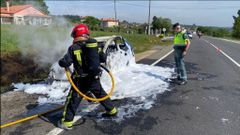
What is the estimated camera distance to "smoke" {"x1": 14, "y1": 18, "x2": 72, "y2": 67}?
1098cm

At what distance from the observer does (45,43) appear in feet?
43.4

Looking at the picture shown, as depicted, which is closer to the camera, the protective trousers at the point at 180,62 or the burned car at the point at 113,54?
the burned car at the point at 113,54

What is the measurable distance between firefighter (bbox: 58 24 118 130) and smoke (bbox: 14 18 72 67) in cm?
621

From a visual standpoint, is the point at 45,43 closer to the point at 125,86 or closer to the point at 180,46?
the point at 125,86

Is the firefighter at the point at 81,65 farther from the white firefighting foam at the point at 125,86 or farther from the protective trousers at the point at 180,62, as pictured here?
the protective trousers at the point at 180,62

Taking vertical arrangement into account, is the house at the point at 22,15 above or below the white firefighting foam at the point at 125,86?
above

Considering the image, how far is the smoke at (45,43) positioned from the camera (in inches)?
432

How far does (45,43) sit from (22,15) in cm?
618

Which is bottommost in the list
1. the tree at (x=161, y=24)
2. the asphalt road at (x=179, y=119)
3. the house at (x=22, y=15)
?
the asphalt road at (x=179, y=119)

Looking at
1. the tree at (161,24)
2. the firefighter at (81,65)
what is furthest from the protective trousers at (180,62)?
the tree at (161,24)

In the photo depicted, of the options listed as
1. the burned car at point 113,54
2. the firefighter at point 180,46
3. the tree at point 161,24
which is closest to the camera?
the burned car at point 113,54

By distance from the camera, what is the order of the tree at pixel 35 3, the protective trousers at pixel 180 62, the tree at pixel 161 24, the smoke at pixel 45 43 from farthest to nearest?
the tree at pixel 161 24, the smoke at pixel 45 43, the protective trousers at pixel 180 62, the tree at pixel 35 3

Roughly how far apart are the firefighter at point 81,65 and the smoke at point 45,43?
20.4 feet

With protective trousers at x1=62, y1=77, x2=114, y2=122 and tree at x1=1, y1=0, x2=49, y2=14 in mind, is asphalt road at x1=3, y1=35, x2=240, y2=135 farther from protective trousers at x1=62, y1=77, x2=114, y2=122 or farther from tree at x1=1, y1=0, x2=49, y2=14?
tree at x1=1, y1=0, x2=49, y2=14
